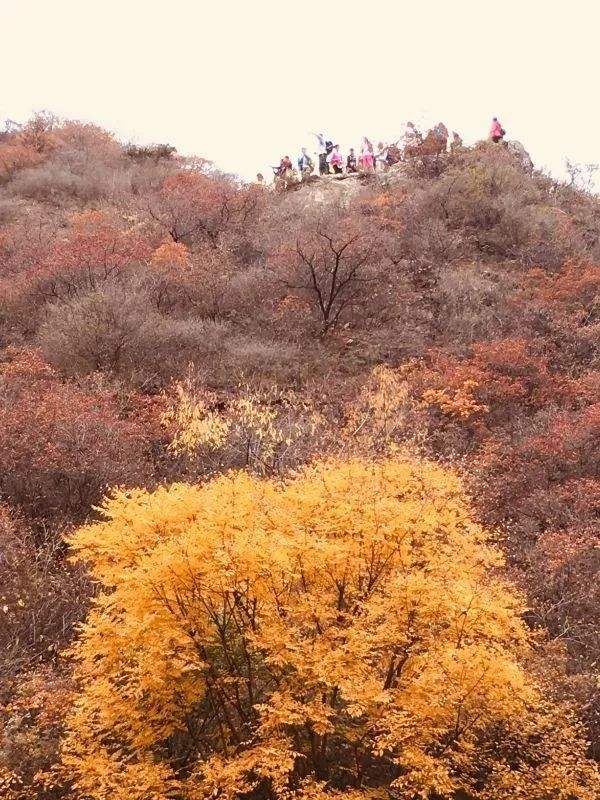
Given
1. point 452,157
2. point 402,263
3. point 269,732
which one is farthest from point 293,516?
point 452,157

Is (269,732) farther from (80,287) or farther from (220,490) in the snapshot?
(80,287)

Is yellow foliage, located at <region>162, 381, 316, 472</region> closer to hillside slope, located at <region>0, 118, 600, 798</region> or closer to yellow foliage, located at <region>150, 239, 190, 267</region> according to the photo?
hillside slope, located at <region>0, 118, 600, 798</region>

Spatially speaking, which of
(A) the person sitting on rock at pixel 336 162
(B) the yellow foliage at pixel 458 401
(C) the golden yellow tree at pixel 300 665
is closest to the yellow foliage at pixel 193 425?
(B) the yellow foliage at pixel 458 401

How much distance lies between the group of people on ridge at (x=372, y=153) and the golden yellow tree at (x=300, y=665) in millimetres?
28057

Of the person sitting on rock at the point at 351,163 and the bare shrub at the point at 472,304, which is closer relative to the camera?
the bare shrub at the point at 472,304

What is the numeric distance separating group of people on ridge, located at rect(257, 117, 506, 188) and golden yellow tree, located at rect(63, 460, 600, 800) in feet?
92.1

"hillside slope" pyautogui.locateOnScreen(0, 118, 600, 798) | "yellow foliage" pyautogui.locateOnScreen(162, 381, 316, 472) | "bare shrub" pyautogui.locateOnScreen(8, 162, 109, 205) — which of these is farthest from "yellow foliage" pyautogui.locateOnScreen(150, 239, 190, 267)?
"bare shrub" pyautogui.locateOnScreen(8, 162, 109, 205)

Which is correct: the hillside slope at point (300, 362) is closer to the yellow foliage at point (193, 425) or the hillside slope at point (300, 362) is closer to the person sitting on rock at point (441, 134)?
the yellow foliage at point (193, 425)

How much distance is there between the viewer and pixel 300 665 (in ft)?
22.7

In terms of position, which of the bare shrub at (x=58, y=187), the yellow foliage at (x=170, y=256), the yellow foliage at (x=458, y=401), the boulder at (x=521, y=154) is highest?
the bare shrub at (x=58, y=187)

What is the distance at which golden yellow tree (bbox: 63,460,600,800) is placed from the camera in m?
6.96

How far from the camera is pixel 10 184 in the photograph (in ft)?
113

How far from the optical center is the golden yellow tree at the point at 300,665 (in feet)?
22.8

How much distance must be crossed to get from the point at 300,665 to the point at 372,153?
3180cm
